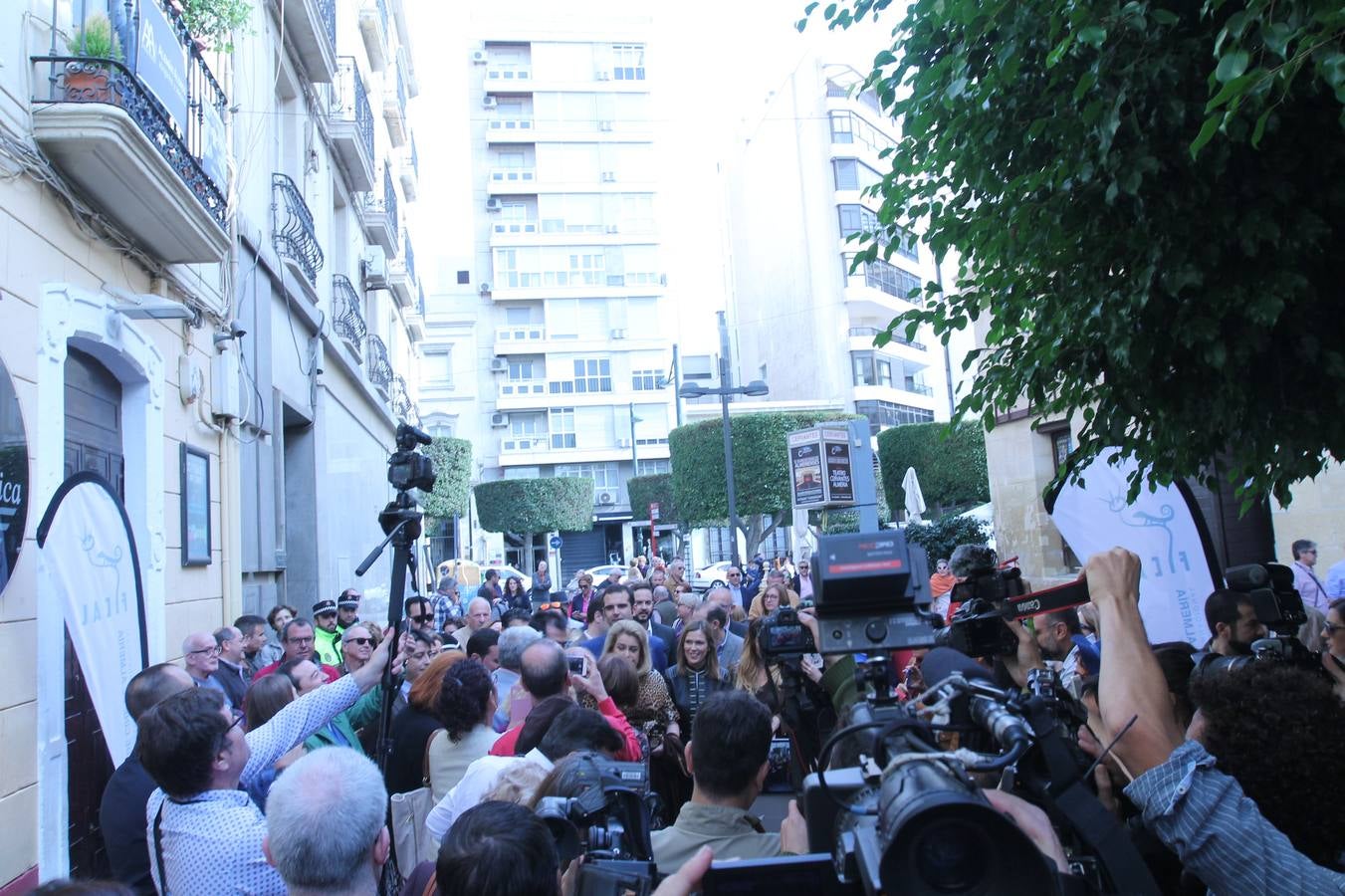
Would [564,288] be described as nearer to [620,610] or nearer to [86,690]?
[620,610]

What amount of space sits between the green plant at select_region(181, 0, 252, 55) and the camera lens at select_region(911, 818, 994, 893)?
8694 millimetres

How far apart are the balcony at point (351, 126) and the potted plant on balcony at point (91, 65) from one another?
33.3 feet

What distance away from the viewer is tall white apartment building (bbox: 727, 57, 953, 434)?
172 feet

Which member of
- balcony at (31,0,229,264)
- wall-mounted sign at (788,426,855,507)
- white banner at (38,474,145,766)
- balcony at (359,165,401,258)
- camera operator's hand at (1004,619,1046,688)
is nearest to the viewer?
camera operator's hand at (1004,619,1046,688)

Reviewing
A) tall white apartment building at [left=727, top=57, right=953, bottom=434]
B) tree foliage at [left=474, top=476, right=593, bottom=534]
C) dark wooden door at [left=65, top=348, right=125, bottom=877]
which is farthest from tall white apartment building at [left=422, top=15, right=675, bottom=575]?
dark wooden door at [left=65, top=348, right=125, bottom=877]

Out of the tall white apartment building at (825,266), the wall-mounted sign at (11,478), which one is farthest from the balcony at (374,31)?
the tall white apartment building at (825,266)

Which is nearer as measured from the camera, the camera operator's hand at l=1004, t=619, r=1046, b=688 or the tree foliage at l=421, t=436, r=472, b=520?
the camera operator's hand at l=1004, t=619, r=1046, b=688

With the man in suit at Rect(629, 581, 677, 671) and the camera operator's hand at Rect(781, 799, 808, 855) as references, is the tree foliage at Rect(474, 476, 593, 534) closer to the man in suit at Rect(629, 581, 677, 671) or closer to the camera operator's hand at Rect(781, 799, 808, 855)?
the man in suit at Rect(629, 581, 677, 671)

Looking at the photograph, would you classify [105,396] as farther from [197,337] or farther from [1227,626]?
[1227,626]

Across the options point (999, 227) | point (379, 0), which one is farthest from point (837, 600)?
point (379, 0)

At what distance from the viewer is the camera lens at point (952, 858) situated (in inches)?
65.2

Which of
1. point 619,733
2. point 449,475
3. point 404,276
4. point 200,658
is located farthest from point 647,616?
point 449,475

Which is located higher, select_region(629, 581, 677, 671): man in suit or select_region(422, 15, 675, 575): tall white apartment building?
select_region(422, 15, 675, 575): tall white apartment building

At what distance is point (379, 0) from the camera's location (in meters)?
22.1
